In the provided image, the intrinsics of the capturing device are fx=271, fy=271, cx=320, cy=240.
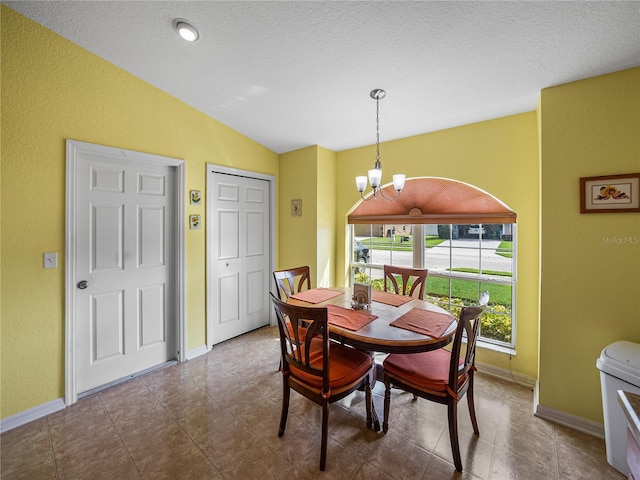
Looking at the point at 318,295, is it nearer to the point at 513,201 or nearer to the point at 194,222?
the point at 194,222

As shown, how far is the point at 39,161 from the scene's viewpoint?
199 centimetres

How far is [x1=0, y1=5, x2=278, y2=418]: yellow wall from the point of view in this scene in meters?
1.88

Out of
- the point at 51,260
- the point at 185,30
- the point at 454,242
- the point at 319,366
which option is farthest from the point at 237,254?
the point at 454,242

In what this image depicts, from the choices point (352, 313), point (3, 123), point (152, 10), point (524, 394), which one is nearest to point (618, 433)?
point (524, 394)

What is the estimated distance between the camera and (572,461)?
1.63 m

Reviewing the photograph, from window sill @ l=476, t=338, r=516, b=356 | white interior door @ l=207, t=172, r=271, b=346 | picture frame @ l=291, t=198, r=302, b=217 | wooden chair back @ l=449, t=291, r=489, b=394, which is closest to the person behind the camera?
wooden chair back @ l=449, t=291, r=489, b=394

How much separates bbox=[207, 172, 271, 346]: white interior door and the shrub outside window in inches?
57.8

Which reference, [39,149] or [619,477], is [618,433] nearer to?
[619,477]

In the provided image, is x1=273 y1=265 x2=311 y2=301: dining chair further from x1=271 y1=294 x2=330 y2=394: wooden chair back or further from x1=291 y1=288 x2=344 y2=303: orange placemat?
x1=271 y1=294 x2=330 y2=394: wooden chair back

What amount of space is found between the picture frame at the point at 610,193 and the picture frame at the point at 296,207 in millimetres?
2664

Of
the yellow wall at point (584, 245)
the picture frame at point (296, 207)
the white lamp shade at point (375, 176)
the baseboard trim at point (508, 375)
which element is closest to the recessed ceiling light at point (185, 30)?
the white lamp shade at point (375, 176)

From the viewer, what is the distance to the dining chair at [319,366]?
1.56 m

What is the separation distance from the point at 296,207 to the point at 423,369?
246 centimetres

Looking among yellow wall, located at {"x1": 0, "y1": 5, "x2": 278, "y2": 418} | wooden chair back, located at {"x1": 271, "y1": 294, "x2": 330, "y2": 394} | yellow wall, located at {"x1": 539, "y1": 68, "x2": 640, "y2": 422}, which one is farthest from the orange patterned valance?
yellow wall, located at {"x1": 0, "y1": 5, "x2": 278, "y2": 418}
